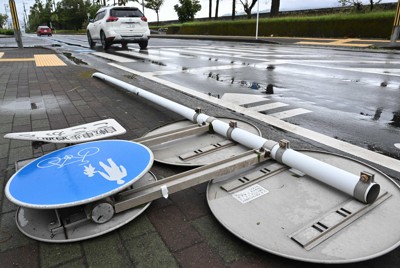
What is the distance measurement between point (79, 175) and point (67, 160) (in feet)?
1.06

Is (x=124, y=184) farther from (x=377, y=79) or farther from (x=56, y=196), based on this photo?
(x=377, y=79)

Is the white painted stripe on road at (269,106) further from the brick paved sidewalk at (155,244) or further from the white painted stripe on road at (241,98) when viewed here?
the brick paved sidewalk at (155,244)

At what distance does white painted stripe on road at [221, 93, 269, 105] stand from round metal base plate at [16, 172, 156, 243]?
11.4 ft

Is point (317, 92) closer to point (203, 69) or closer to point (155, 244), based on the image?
point (203, 69)

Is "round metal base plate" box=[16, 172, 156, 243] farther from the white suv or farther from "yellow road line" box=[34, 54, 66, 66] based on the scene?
the white suv

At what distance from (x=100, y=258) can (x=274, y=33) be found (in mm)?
28603

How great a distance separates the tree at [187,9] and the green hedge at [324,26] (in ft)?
63.8

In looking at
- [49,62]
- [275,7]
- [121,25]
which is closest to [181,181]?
[49,62]

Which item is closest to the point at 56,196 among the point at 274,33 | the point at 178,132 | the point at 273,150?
the point at 178,132

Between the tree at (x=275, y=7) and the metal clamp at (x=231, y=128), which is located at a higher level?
the tree at (x=275, y=7)

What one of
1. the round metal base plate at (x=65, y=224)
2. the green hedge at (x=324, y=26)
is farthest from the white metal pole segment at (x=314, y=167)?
the green hedge at (x=324, y=26)

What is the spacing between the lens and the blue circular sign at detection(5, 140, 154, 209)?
194 cm

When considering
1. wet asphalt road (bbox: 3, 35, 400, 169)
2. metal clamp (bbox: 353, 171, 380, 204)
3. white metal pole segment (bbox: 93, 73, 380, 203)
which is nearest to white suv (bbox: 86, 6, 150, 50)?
wet asphalt road (bbox: 3, 35, 400, 169)

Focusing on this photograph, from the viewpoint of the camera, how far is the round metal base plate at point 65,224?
1.90 metres
